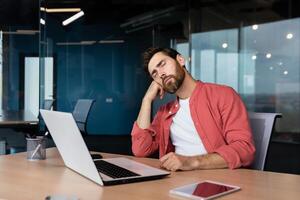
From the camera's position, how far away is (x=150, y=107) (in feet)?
6.48

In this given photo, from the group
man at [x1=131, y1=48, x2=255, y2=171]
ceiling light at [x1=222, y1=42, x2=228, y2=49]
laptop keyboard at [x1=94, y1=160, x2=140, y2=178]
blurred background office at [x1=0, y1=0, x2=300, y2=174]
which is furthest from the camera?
ceiling light at [x1=222, y1=42, x2=228, y2=49]

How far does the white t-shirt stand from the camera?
5.86ft

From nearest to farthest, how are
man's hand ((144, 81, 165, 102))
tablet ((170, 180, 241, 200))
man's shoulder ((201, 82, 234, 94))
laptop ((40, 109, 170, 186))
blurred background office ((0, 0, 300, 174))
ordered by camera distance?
tablet ((170, 180, 241, 200)) → laptop ((40, 109, 170, 186)) → man's shoulder ((201, 82, 234, 94)) → man's hand ((144, 81, 165, 102)) → blurred background office ((0, 0, 300, 174))

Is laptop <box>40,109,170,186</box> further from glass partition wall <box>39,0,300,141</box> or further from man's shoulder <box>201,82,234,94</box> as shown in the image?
glass partition wall <box>39,0,300,141</box>

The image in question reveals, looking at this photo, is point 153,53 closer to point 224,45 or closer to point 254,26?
point 224,45

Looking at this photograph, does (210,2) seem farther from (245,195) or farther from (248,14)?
(245,195)

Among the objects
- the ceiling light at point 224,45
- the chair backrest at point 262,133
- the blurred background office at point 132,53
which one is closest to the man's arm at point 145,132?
the chair backrest at point 262,133

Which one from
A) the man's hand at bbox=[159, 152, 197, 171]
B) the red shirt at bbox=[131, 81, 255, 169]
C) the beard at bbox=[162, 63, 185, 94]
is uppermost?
the beard at bbox=[162, 63, 185, 94]

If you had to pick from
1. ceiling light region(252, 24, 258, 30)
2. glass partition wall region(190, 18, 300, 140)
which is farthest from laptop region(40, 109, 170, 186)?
ceiling light region(252, 24, 258, 30)

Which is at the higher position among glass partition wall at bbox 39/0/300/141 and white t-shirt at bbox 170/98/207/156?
glass partition wall at bbox 39/0/300/141

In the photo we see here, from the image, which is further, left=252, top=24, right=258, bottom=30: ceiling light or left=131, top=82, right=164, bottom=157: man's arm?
left=252, top=24, right=258, bottom=30: ceiling light

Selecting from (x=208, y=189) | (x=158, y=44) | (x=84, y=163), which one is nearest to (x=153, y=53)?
(x=84, y=163)

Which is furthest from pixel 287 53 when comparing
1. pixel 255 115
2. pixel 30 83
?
pixel 255 115

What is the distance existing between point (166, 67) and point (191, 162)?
52 centimetres
